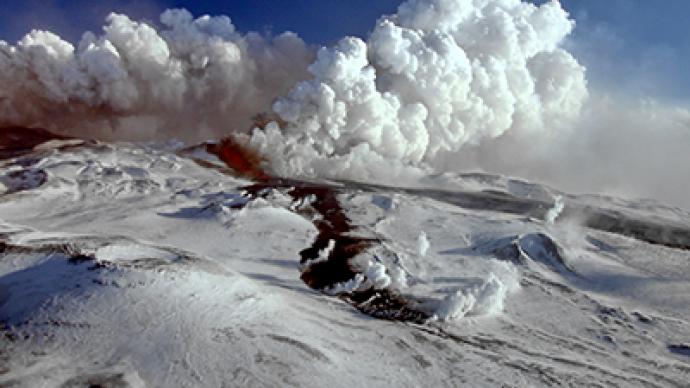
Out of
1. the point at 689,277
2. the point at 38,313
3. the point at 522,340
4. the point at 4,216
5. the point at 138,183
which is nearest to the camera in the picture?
the point at 38,313

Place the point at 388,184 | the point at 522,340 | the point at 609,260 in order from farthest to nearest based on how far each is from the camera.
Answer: the point at 388,184 → the point at 609,260 → the point at 522,340

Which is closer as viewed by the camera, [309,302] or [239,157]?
[309,302]

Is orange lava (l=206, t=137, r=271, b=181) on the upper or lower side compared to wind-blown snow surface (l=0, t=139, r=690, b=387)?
upper

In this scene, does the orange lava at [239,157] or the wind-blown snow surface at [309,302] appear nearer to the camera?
the wind-blown snow surface at [309,302]

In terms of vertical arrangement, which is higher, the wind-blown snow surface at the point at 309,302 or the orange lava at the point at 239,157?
the orange lava at the point at 239,157

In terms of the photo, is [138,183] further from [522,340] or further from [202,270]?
[522,340]

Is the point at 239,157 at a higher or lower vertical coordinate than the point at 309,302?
higher

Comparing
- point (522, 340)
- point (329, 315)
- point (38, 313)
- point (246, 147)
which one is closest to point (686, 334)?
point (522, 340)

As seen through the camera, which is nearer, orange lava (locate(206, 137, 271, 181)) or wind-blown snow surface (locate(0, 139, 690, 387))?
wind-blown snow surface (locate(0, 139, 690, 387))
